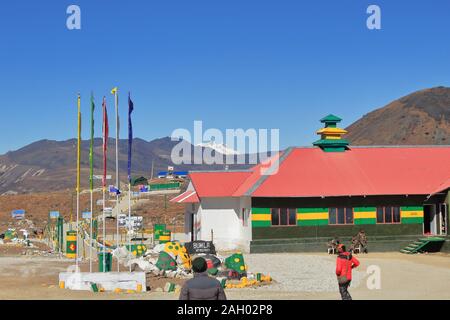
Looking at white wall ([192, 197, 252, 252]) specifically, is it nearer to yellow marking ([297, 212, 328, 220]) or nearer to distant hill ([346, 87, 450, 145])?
yellow marking ([297, 212, 328, 220])

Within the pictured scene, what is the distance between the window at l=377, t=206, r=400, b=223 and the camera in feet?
134

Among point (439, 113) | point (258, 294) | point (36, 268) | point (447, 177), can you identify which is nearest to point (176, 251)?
point (36, 268)

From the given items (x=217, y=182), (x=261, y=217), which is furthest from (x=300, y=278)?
(x=217, y=182)

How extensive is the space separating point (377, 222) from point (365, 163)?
13.6ft

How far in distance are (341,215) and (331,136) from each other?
5.92 meters

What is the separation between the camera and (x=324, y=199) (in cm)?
4028

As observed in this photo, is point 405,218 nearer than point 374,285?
No

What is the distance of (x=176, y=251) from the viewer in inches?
1204

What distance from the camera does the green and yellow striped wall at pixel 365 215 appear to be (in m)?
40.7

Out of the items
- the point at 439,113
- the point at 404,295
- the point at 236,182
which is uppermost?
the point at 439,113

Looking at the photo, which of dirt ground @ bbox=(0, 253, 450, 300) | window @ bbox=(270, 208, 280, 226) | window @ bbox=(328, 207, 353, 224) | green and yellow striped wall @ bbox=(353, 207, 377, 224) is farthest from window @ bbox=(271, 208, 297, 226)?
green and yellow striped wall @ bbox=(353, 207, 377, 224)

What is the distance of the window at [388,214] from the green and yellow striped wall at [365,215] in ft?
1.01

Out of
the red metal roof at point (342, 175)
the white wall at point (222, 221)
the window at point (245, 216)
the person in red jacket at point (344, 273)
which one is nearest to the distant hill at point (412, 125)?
the red metal roof at point (342, 175)

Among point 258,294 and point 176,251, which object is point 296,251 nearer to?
point 176,251
